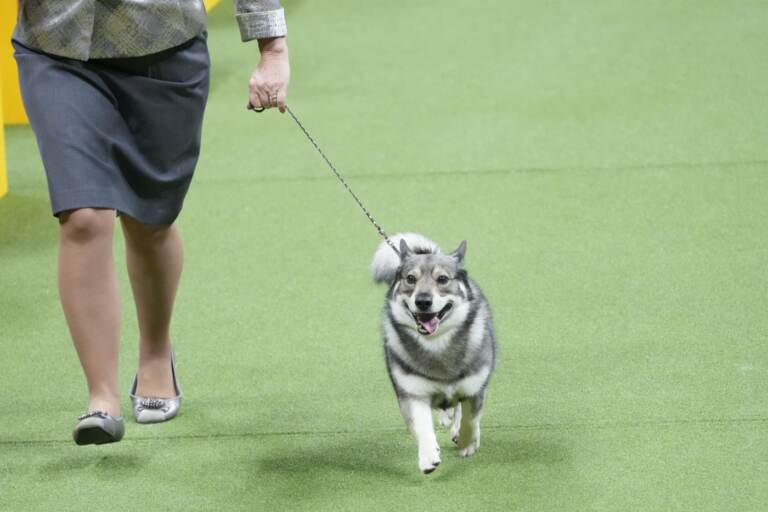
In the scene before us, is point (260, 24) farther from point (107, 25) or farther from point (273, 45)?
point (107, 25)

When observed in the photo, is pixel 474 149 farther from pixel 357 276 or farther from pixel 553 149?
pixel 357 276

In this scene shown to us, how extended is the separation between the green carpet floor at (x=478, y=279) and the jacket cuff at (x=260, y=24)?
1034 mm

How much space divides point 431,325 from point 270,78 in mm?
687

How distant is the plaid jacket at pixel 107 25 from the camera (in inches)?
112

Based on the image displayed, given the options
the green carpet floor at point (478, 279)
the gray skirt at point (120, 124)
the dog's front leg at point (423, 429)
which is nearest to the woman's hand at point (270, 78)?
the gray skirt at point (120, 124)

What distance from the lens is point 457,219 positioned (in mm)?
5047

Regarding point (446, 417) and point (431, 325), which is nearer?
point (431, 325)

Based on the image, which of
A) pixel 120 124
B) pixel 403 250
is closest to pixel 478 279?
pixel 403 250

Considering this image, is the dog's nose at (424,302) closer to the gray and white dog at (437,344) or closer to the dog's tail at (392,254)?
the gray and white dog at (437,344)

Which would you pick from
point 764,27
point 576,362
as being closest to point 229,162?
point 576,362

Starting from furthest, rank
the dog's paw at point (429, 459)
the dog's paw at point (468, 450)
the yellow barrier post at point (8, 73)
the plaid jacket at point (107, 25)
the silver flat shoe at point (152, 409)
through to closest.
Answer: the yellow barrier post at point (8, 73) < the silver flat shoe at point (152, 409) < the dog's paw at point (468, 450) < the dog's paw at point (429, 459) < the plaid jacket at point (107, 25)

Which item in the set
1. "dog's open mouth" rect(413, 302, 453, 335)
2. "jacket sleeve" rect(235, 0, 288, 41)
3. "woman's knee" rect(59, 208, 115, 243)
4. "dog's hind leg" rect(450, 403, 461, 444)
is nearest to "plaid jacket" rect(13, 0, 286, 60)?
"jacket sleeve" rect(235, 0, 288, 41)

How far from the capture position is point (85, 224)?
290 cm

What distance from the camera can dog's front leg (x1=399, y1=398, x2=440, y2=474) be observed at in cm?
298
